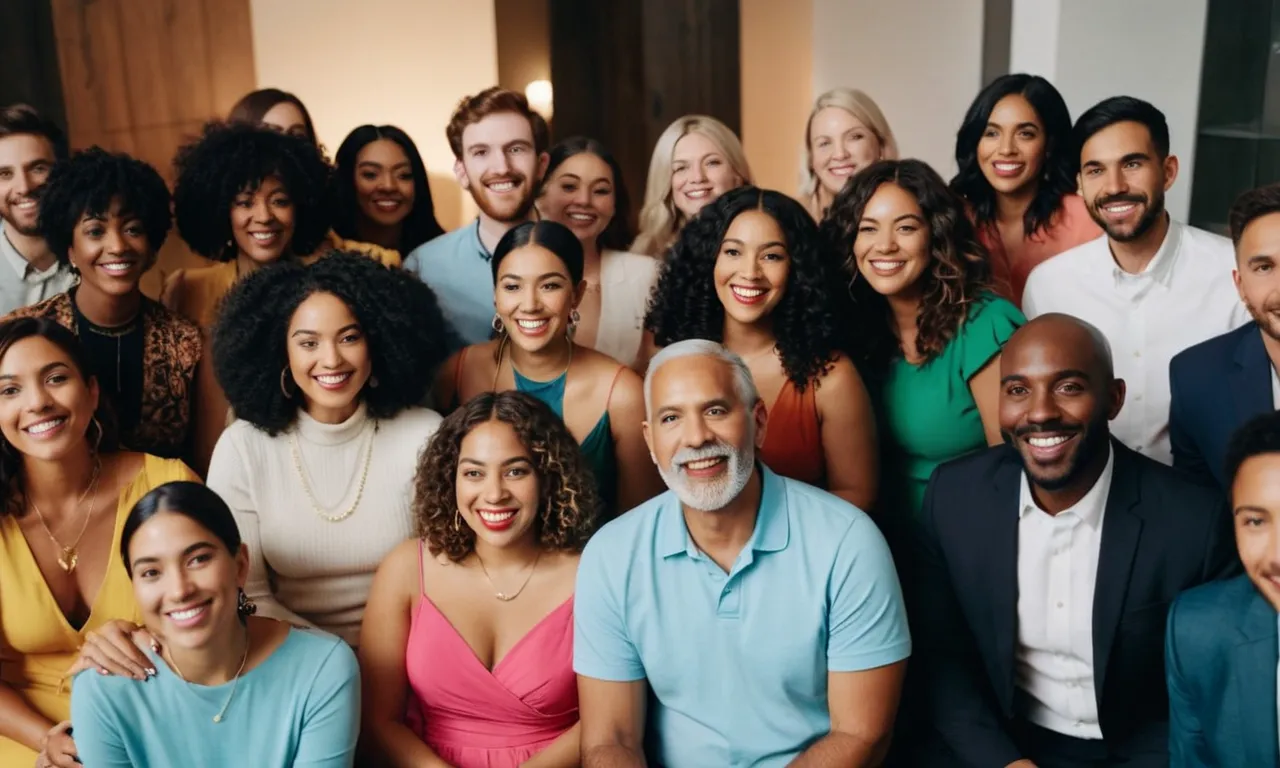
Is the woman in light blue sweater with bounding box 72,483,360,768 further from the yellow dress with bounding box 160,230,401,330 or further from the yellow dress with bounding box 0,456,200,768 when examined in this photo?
the yellow dress with bounding box 160,230,401,330

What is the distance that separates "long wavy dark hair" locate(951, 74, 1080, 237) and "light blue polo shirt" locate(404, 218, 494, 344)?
140 cm

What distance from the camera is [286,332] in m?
2.89

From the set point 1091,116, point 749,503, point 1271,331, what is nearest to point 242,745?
point 749,503

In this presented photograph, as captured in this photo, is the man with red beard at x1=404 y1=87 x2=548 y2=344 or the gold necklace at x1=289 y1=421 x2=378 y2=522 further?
the man with red beard at x1=404 y1=87 x2=548 y2=344

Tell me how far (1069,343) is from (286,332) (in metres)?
1.71

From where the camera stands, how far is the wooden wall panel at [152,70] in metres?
5.04

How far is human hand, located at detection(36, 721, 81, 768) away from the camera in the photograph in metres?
2.46

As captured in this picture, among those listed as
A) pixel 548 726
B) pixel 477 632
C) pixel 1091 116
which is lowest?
pixel 548 726

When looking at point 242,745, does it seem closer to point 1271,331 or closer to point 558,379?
point 558,379

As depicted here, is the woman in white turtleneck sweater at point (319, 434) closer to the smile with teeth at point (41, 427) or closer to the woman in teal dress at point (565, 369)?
the woman in teal dress at point (565, 369)

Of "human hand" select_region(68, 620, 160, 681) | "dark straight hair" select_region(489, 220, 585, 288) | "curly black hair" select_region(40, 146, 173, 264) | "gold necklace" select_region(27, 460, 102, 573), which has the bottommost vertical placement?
"human hand" select_region(68, 620, 160, 681)

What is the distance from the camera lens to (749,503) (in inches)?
93.2

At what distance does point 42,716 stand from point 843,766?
5.52ft

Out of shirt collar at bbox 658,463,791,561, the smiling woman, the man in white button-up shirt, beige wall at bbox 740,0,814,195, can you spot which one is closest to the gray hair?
shirt collar at bbox 658,463,791,561
